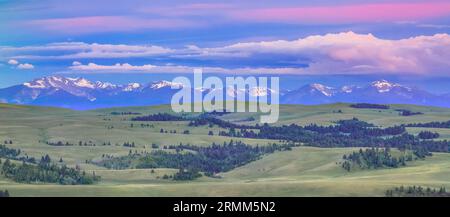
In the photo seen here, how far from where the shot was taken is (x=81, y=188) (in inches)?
5901

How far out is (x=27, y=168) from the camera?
199750mm
